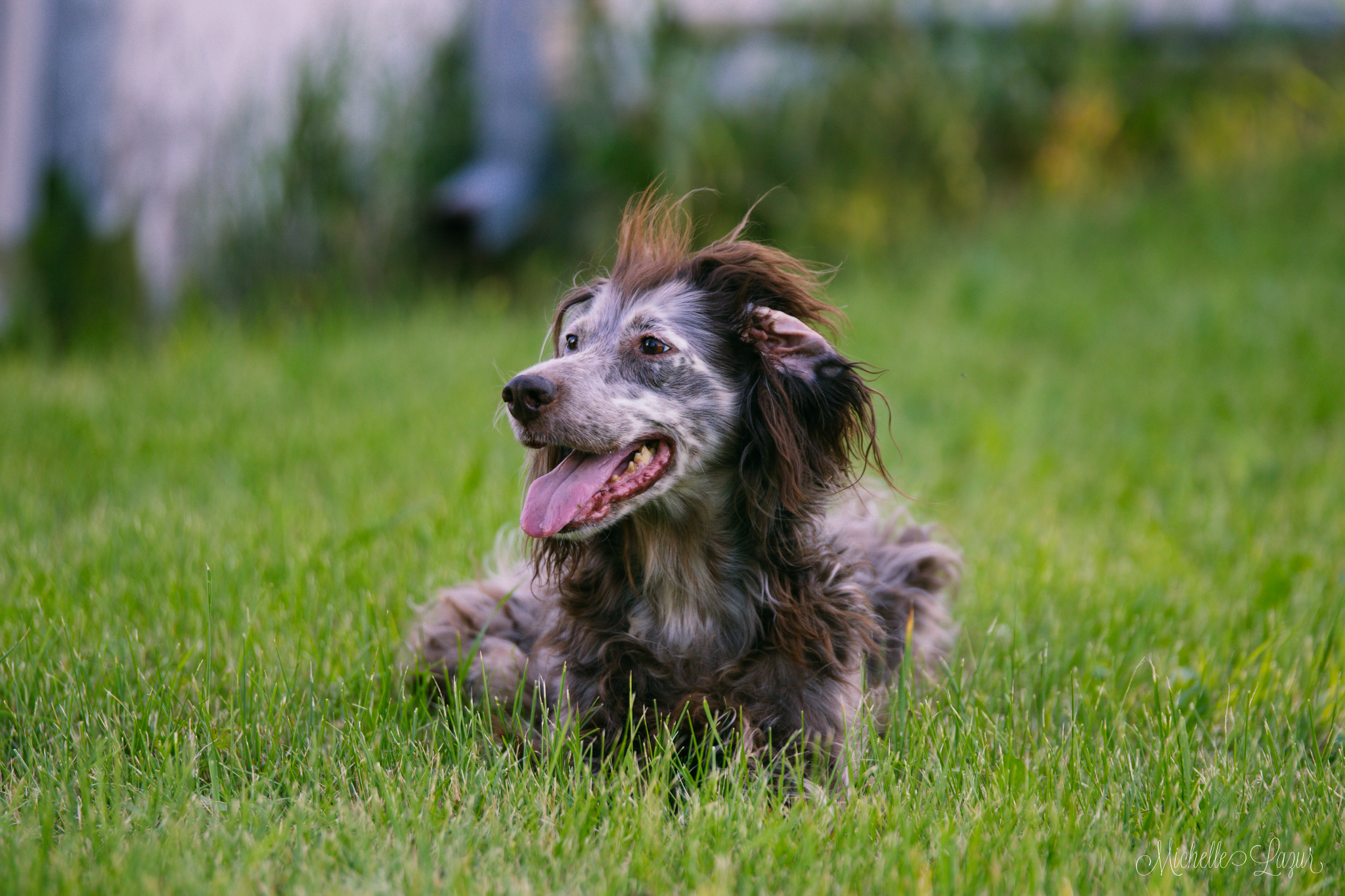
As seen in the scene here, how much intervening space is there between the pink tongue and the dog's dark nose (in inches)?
7.5

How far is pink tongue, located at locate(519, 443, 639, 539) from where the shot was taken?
2.67 metres

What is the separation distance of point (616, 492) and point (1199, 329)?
21.8 ft

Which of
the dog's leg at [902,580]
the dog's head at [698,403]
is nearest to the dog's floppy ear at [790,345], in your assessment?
the dog's head at [698,403]

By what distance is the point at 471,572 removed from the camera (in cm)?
395

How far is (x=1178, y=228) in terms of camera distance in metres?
9.84

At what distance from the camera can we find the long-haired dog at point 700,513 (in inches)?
108

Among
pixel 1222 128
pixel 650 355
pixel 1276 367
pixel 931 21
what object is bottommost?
pixel 1276 367

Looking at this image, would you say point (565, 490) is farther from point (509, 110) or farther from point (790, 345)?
point (509, 110)

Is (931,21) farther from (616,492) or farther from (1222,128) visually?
(616,492)

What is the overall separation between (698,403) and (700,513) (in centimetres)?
31

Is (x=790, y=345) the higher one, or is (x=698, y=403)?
(x=790, y=345)

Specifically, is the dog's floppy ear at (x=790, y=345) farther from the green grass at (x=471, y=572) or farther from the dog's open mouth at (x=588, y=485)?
the green grass at (x=471, y=572)

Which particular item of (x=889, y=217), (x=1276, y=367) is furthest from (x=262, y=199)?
(x=1276, y=367)

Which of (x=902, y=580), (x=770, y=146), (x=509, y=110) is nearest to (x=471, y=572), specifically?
(x=902, y=580)
